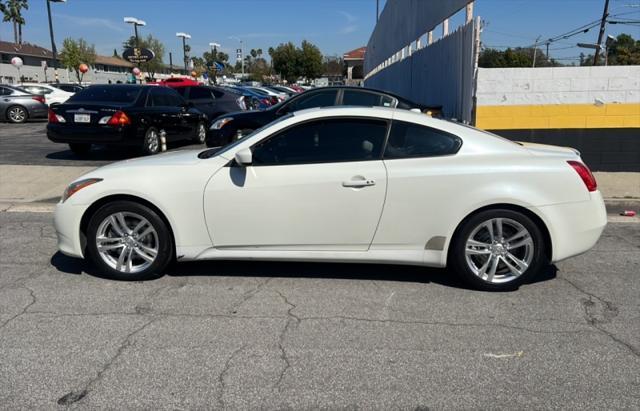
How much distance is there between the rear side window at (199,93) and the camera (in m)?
17.1

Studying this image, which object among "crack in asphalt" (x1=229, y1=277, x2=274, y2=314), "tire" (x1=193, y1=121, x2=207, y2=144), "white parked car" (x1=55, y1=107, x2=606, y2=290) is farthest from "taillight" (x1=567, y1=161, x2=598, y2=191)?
"tire" (x1=193, y1=121, x2=207, y2=144)

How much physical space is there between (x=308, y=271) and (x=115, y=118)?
7.12 m

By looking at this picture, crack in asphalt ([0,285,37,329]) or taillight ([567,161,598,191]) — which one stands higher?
taillight ([567,161,598,191])

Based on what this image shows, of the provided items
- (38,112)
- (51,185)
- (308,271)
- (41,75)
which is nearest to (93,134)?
(51,185)

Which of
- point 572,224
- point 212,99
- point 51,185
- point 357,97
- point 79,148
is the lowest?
point 51,185

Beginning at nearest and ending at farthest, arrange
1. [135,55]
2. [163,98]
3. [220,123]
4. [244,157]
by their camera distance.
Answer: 1. [244,157]
2. [220,123]
3. [163,98]
4. [135,55]

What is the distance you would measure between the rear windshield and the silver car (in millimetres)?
11336

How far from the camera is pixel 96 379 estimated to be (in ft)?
10.5

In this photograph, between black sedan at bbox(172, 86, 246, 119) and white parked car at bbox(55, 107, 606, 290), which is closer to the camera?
white parked car at bbox(55, 107, 606, 290)

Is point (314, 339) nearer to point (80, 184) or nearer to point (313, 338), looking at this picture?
point (313, 338)

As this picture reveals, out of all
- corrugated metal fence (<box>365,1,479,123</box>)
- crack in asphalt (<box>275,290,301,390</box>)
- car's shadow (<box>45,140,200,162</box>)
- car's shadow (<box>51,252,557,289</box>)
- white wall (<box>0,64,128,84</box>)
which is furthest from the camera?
white wall (<box>0,64,128,84</box>)

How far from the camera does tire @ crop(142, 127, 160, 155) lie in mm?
11297

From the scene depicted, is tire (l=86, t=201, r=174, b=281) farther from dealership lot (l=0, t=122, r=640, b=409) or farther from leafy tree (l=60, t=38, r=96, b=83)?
leafy tree (l=60, t=38, r=96, b=83)

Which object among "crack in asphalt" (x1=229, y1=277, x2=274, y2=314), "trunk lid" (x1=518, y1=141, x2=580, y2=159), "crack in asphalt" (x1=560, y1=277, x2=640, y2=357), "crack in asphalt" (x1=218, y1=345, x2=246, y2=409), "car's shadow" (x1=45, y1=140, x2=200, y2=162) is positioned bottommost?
"crack in asphalt" (x1=560, y1=277, x2=640, y2=357)
